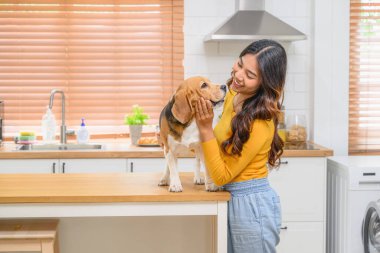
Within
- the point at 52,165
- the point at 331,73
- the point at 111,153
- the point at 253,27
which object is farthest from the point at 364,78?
the point at 52,165

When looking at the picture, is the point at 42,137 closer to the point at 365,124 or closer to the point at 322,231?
the point at 322,231

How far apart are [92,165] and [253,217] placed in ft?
5.99

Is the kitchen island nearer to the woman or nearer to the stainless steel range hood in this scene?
the woman

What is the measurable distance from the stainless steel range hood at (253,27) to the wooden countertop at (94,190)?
5.51 feet

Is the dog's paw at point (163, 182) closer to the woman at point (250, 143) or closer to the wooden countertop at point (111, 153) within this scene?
the woman at point (250, 143)

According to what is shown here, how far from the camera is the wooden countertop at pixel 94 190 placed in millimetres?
1940

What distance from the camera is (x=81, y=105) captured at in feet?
13.9

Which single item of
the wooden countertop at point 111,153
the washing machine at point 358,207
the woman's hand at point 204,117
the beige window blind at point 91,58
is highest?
the beige window blind at point 91,58

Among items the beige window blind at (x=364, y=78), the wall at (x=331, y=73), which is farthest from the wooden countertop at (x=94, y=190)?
the beige window blind at (x=364, y=78)

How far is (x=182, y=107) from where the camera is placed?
1.88 m

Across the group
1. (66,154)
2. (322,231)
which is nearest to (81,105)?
(66,154)

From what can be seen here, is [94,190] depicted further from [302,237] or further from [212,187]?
[302,237]

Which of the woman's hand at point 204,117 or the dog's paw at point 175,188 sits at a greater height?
the woman's hand at point 204,117

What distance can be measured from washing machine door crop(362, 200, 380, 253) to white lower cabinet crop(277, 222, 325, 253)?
0.36 metres
